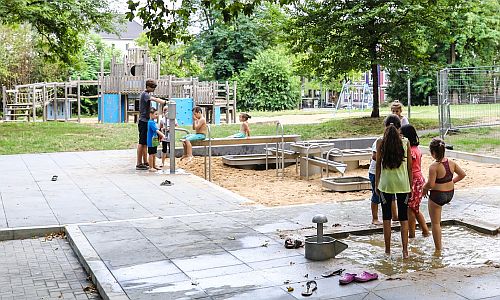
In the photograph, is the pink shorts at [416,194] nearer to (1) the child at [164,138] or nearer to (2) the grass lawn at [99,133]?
(1) the child at [164,138]

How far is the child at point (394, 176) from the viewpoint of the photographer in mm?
7543

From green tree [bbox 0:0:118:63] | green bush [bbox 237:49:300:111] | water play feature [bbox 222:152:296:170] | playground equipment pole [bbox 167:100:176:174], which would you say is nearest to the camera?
playground equipment pole [bbox 167:100:176:174]

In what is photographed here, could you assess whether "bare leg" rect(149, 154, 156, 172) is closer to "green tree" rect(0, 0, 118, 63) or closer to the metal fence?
the metal fence

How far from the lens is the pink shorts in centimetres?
833

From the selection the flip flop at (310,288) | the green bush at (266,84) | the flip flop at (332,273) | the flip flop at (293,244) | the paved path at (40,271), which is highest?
the green bush at (266,84)

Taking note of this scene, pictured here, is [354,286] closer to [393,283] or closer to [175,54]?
[393,283]

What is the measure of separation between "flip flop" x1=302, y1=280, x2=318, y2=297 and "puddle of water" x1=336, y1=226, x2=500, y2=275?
95 centimetres

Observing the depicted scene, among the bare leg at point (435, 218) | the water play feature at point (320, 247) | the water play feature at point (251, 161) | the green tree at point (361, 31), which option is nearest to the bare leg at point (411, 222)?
the bare leg at point (435, 218)

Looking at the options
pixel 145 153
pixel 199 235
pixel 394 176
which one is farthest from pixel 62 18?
pixel 394 176

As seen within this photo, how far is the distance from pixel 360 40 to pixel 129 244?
675 inches

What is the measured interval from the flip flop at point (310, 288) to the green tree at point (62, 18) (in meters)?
19.8

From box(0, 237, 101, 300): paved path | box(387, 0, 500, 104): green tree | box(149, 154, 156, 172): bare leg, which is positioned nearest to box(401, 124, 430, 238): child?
box(0, 237, 101, 300): paved path

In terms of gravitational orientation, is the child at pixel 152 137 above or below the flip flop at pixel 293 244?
above

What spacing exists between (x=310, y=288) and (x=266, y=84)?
1733 inches
